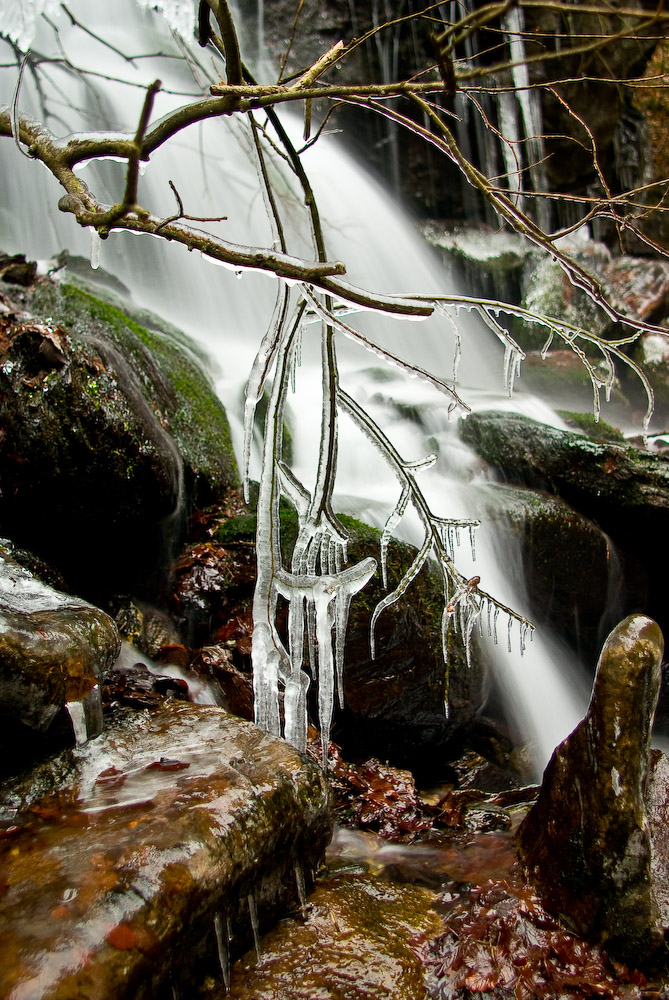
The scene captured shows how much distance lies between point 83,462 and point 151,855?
8.93ft

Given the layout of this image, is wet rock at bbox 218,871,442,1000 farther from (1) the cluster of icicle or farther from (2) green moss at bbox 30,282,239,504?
(2) green moss at bbox 30,282,239,504

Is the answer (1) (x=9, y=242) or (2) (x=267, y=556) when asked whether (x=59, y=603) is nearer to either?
(2) (x=267, y=556)

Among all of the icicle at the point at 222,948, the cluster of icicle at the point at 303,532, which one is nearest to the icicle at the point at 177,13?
the cluster of icicle at the point at 303,532

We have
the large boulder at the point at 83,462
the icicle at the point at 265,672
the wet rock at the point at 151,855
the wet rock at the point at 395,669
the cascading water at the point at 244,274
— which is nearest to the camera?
the wet rock at the point at 151,855

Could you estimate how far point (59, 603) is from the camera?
Result: 2939 millimetres

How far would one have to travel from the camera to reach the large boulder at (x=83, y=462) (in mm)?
3824

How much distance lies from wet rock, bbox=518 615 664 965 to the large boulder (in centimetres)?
312

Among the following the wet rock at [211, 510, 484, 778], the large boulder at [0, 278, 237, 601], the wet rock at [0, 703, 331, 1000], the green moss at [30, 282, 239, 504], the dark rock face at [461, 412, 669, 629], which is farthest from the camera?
→ the dark rock face at [461, 412, 669, 629]

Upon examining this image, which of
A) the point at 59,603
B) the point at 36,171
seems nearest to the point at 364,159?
the point at 36,171

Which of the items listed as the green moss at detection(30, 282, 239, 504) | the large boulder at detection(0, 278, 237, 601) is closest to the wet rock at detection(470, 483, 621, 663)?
the green moss at detection(30, 282, 239, 504)

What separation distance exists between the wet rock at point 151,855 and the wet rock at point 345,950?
0.11 metres

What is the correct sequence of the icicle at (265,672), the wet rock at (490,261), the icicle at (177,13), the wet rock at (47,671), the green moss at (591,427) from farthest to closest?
1. the wet rock at (490,261)
2. the green moss at (591,427)
3. the icicle at (177,13)
4. the wet rock at (47,671)
5. the icicle at (265,672)

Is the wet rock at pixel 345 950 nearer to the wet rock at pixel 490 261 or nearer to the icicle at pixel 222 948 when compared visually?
the icicle at pixel 222 948

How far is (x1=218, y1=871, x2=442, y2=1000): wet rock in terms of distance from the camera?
2.05 m
